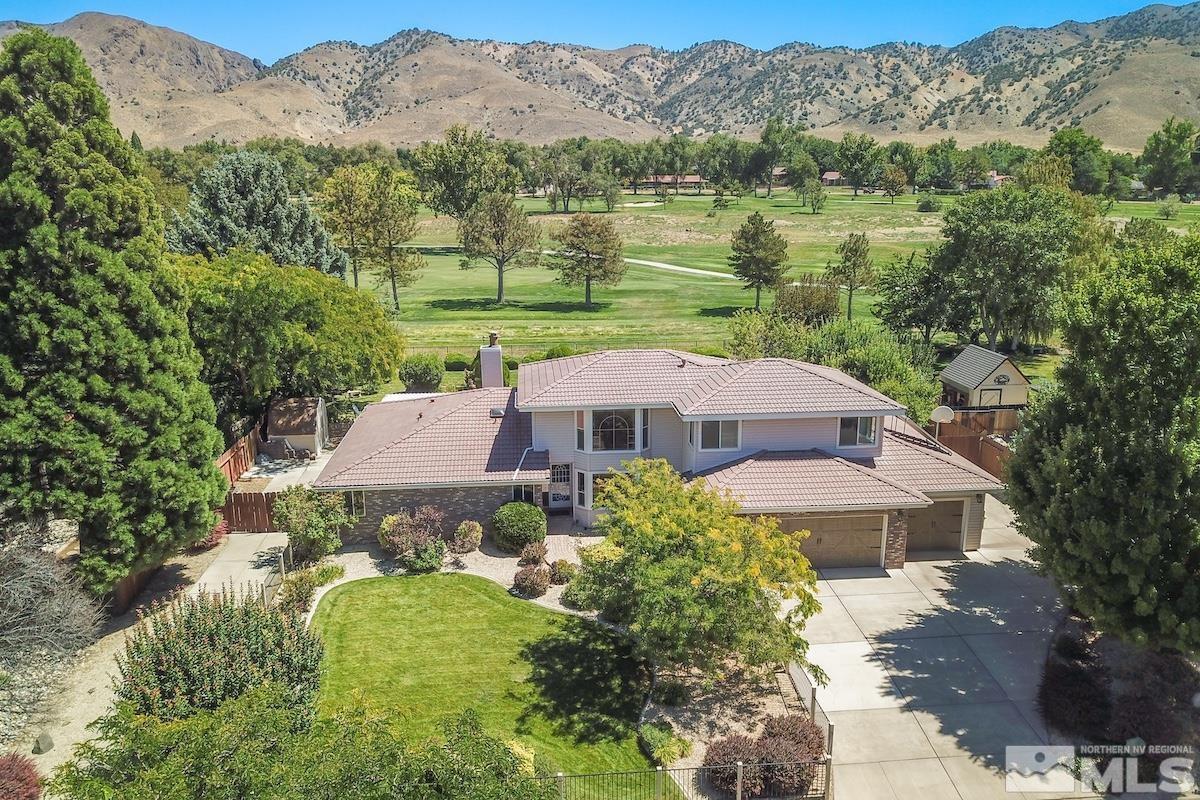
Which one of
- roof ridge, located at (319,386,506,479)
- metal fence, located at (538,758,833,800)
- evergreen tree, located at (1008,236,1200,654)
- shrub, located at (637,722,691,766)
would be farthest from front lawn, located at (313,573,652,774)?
evergreen tree, located at (1008,236,1200,654)

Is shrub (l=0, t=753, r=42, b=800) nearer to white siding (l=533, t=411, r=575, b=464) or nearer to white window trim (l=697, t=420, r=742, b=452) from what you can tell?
white siding (l=533, t=411, r=575, b=464)

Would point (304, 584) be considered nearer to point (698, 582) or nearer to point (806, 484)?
point (698, 582)

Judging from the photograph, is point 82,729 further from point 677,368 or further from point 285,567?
point 677,368

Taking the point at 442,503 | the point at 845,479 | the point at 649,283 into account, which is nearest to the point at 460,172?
the point at 649,283

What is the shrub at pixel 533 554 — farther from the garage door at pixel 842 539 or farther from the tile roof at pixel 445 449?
the garage door at pixel 842 539

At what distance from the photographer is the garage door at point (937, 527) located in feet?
77.4

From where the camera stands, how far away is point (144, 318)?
1842cm

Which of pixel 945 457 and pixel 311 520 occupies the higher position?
pixel 945 457

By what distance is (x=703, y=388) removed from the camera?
24.5 metres

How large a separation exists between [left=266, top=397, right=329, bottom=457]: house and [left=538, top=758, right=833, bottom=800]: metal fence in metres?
21.2

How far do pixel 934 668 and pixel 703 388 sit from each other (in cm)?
1026

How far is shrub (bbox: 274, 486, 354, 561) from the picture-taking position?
22.3m

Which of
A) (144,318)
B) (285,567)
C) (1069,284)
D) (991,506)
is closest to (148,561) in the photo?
(285,567)

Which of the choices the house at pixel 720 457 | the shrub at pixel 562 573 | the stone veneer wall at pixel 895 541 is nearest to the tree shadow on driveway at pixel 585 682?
the shrub at pixel 562 573
